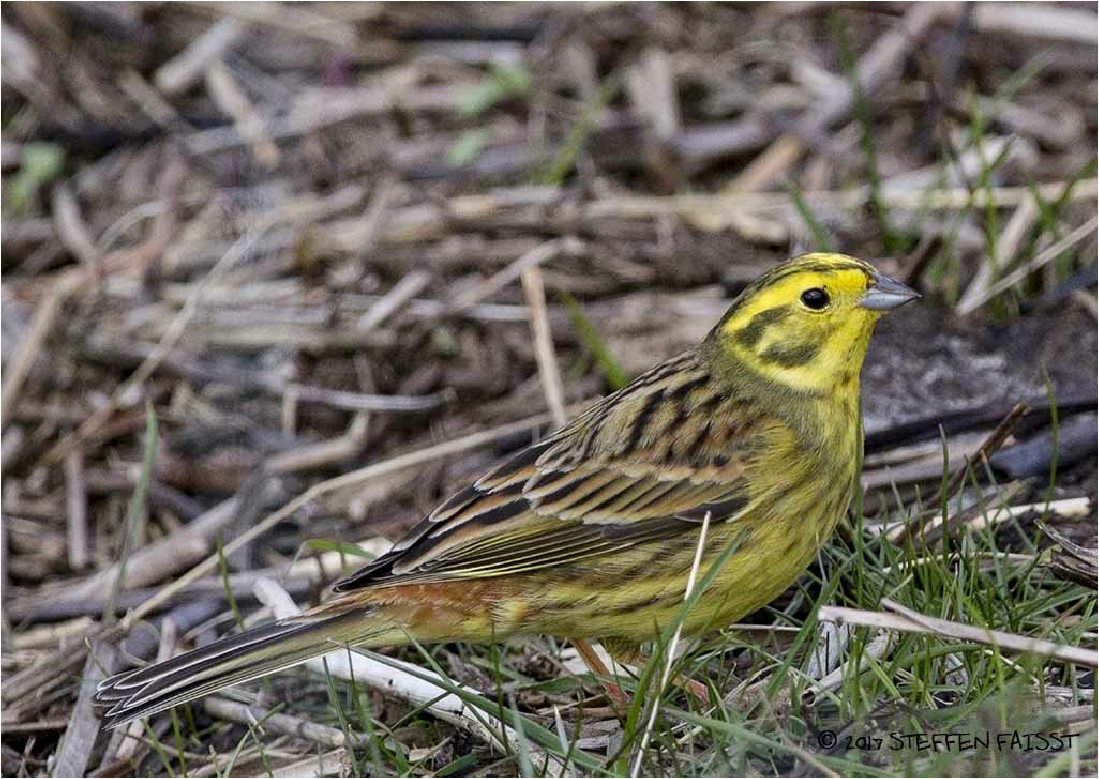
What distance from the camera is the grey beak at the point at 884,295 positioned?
12.6 ft

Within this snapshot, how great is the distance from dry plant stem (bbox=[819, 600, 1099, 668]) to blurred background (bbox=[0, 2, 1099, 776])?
100 centimetres

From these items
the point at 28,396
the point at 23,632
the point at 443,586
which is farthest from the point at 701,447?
the point at 28,396

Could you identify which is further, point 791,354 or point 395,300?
point 395,300

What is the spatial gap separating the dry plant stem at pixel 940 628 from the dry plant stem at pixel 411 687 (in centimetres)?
87

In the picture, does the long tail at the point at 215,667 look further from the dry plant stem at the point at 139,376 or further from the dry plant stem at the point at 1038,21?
the dry plant stem at the point at 1038,21

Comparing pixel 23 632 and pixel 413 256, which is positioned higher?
pixel 413 256

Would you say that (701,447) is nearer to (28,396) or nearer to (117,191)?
(28,396)

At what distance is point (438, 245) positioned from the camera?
6.37m

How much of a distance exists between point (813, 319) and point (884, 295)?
20cm

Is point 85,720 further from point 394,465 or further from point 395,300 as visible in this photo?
point 395,300

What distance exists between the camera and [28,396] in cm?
602

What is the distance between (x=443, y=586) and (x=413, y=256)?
8.74 feet

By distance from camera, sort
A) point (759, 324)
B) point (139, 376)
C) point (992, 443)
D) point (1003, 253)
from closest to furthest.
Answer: point (759, 324) < point (992, 443) < point (1003, 253) < point (139, 376)

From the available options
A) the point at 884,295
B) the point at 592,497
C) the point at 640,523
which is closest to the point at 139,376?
the point at 592,497
